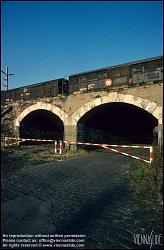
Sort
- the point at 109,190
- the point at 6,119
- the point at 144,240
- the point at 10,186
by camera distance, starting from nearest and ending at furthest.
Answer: the point at 144,240 → the point at 109,190 → the point at 10,186 → the point at 6,119

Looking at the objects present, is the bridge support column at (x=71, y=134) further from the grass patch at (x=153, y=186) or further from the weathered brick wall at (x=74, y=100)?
the grass patch at (x=153, y=186)

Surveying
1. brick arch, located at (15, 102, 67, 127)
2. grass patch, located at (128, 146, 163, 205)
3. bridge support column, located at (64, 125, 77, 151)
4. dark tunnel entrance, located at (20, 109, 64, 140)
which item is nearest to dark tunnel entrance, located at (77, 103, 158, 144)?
bridge support column, located at (64, 125, 77, 151)

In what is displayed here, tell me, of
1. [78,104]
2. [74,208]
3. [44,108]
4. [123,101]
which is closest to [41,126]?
[44,108]

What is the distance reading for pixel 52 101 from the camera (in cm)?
1309

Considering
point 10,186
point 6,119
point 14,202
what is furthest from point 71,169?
point 6,119

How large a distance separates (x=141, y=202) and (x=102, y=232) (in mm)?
1366

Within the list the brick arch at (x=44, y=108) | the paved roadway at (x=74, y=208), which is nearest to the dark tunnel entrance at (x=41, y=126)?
the brick arch at (x=44, y=108)

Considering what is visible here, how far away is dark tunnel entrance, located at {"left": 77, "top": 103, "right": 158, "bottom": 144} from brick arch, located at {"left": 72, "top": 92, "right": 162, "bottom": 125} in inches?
12.5

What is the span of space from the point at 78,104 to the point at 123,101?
9.21ft

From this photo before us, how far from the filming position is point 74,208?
12.2ft

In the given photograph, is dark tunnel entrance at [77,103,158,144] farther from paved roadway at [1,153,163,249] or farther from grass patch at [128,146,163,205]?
grass patch at [128,146,163,205]

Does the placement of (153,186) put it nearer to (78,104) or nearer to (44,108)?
(78,104)

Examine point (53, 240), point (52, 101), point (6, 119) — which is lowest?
point (53, 240)

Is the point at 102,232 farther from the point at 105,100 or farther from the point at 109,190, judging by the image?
the point at 105,100
